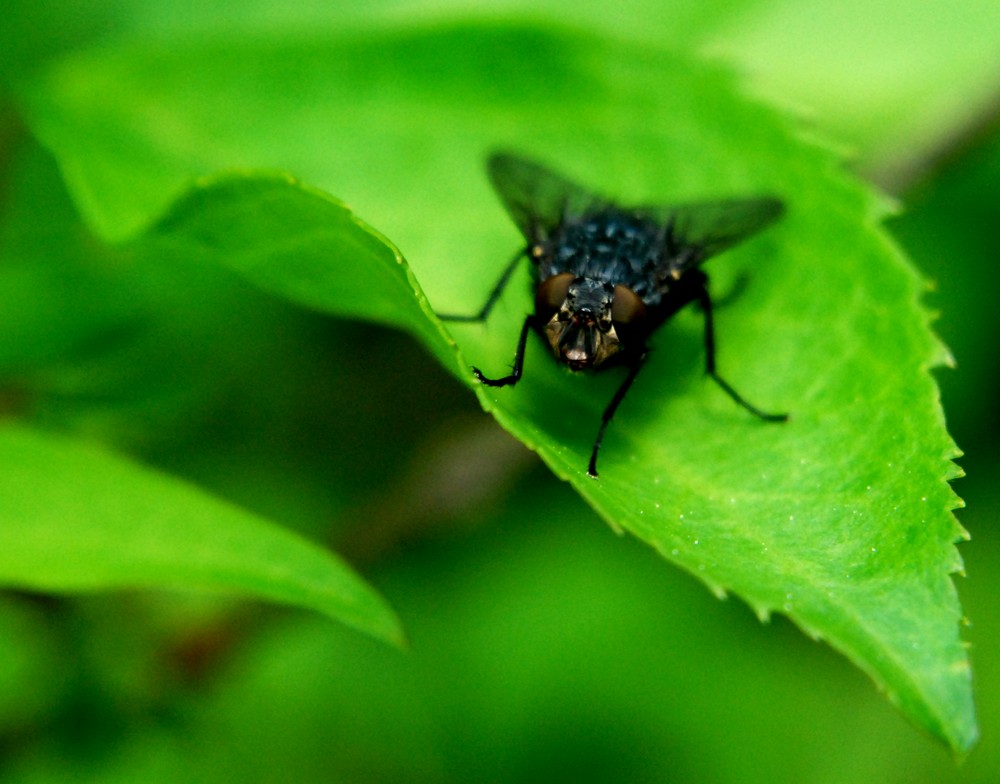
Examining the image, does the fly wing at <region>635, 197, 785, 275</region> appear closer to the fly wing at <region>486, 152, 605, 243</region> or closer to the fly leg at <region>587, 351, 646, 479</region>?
the fly wing at <region>486, 152, 605, 243</region>

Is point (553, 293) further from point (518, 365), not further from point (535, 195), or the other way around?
point (535, 195)

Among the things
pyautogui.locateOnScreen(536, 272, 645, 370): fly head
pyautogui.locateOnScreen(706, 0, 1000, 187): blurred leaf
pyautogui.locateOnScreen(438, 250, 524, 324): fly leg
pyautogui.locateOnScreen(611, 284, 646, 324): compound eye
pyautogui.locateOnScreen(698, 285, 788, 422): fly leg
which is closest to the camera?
pyautogui.locateOnScreen(698, 285, 788, 422): fly leg

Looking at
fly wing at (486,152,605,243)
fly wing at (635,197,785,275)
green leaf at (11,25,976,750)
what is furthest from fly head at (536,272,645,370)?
fly wing at (635,197,785,275)

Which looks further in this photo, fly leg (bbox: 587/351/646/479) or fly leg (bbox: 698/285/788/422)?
fly leg (bbox: 698/285/788/422)

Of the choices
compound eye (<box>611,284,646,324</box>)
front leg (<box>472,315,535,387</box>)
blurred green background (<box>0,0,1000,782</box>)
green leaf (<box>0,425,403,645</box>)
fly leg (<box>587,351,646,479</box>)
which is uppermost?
compound eye (<box>611,284,646,324</box>)

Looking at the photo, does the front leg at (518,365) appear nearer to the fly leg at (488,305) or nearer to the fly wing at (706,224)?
the fly leg at (488,305)

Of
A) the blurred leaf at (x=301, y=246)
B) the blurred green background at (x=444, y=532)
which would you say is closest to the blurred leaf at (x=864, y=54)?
the blurred green background at (x=444, y=532)
